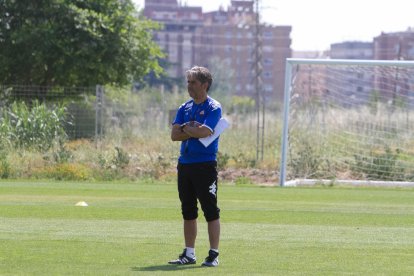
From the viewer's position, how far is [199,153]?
11320 mm

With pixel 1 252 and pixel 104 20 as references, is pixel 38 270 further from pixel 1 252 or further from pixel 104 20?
pixel 104 20

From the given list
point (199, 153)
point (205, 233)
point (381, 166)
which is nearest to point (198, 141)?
point (199, 153)

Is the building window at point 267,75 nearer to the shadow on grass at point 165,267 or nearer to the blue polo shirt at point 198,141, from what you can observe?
the blue polo shirt at point 198,141

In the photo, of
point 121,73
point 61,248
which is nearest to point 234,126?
point 121,73

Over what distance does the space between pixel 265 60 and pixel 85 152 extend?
126 m

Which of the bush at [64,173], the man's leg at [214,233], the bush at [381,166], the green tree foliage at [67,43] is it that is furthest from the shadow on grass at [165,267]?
the green tree foliage at [67,43]

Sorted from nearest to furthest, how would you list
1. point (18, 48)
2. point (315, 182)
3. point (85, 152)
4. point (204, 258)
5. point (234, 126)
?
point (204, 258) → point (315, 182) → point (85, 152) → point (234, 126) → point (18, 48)

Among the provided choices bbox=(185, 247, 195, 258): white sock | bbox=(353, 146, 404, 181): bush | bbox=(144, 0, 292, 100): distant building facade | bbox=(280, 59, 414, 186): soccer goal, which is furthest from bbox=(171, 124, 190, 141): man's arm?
bbox=(144, 0, 292, 100): distant building facade

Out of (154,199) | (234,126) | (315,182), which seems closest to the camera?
(154,199)

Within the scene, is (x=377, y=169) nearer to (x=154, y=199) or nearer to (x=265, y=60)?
(x=154, y=199)

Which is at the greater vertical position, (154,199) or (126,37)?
(126,37)

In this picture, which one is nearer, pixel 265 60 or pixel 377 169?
pixel 377 169

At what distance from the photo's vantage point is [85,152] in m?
29.4

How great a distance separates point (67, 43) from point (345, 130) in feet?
42.9
